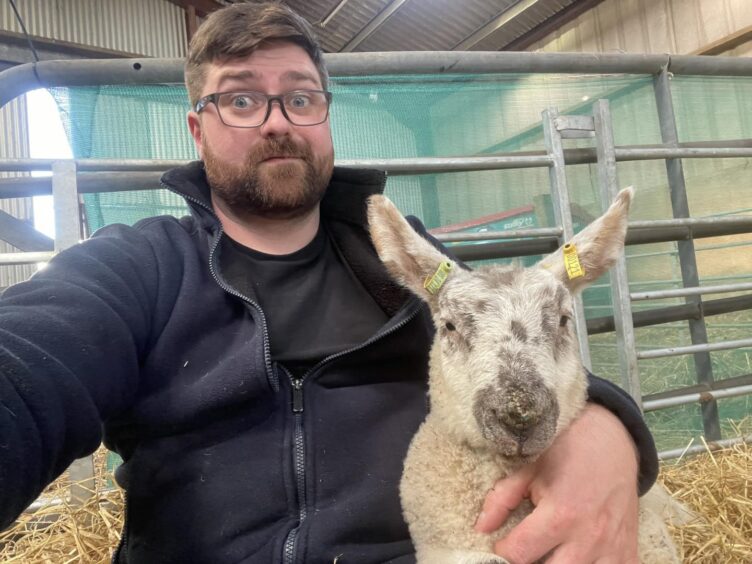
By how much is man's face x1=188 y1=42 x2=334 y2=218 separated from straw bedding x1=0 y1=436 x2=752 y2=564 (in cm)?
192

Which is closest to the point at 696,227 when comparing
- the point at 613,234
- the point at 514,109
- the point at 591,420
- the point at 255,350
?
the point at 514,109

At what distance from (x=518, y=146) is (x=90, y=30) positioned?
31.1 feet

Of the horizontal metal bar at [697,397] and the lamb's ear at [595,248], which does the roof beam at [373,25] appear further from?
the lamb's ear at [595,248]

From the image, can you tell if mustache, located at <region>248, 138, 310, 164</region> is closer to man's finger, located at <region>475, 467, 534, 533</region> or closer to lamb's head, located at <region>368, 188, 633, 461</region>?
lamb's head, located at <region>368, 188, 633, 461</region>

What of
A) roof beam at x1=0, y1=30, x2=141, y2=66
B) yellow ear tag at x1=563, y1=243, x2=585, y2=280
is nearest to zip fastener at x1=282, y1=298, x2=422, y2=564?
yellow ear tag at x1=563, y1=243, x2=585, y2=280

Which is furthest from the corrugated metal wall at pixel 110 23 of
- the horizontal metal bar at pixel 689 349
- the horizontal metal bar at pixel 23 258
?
the horizontal metal bar at pixel 689 349

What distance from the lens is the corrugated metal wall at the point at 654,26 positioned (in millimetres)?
7616

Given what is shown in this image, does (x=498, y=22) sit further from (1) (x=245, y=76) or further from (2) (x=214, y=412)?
(2) (x=214, y=412)

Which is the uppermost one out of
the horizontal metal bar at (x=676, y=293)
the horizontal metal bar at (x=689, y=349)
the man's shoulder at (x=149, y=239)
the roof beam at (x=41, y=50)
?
the roof beam at (x=41, y=50)

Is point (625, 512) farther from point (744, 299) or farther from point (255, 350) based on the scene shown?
point (744, 299)

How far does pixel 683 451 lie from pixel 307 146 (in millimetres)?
3465

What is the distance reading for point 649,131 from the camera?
4156 millimetres

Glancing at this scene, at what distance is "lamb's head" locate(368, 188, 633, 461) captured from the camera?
1468mm

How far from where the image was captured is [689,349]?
382cm
